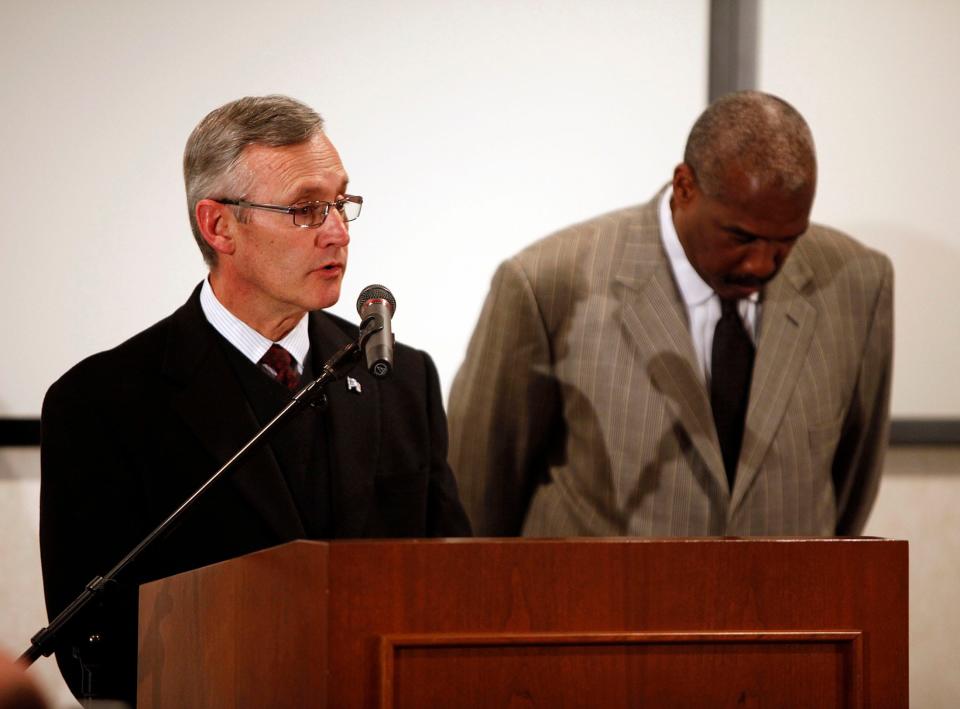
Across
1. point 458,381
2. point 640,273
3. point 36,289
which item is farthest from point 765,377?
point 36,289

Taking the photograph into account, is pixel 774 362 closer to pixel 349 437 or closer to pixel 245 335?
pixel 349 437

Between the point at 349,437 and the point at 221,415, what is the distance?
22cm

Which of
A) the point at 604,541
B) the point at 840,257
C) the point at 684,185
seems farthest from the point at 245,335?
the point at 840,257

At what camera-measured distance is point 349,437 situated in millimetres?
2041

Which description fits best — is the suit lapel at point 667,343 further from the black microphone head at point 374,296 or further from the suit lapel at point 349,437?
the black microphone head at point 374,296

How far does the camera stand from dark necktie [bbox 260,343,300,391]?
79.8 inches

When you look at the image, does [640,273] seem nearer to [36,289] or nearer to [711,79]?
[711,79]

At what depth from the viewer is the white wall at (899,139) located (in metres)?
2.91

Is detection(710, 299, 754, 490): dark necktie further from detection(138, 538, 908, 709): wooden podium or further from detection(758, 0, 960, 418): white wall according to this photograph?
detection(138, 538, 908, 709): wooden podium

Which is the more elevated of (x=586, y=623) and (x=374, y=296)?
(x=374, y=296)

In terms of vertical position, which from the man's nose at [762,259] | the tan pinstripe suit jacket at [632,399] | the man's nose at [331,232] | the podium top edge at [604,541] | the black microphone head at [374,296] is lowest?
the tan pinstripe suit jacket at [632,399]

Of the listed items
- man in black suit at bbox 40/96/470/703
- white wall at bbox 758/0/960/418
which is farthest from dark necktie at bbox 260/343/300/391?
white wall at bbox 758/0/960/418

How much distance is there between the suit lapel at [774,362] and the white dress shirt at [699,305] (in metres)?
0.03

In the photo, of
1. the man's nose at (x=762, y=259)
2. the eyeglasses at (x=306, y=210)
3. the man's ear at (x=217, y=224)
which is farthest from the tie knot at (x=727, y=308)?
the man's ear at (x=217, y=224)
